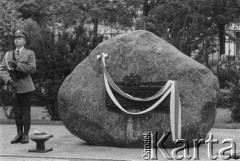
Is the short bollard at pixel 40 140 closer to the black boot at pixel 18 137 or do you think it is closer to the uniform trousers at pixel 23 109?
the uniform trousers at pixel 23 109

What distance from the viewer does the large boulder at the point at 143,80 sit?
380 inches

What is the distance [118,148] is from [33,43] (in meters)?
5.75

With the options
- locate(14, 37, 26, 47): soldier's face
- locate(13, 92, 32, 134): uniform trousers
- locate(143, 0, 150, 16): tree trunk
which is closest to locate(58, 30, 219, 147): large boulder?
locate(13, 92, 32, 134): uniform trousers

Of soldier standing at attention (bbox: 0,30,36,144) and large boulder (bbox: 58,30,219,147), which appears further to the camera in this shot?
soldier standing at attention (bbox: 0,30,36,144)

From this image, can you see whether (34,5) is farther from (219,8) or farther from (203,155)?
(203,155)

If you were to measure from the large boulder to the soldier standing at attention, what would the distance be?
2.12 ft

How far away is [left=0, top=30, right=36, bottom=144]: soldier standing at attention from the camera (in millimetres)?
10109

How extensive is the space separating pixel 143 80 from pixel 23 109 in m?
2.28

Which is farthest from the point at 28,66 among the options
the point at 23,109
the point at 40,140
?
the point at 40,140

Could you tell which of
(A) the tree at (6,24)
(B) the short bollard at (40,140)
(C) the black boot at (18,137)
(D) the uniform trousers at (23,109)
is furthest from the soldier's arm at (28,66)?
(A) the tree at (6,24)

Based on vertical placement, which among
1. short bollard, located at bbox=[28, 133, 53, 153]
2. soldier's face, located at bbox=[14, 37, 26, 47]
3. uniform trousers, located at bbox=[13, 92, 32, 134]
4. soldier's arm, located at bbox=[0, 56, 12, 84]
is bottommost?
short bollard, located at bbox=[28, 133, 53, 153]

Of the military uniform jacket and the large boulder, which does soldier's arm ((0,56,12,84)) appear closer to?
the military uniform jacket

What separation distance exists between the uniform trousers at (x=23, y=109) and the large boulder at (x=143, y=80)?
619 mm

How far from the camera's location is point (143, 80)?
9891 mm
